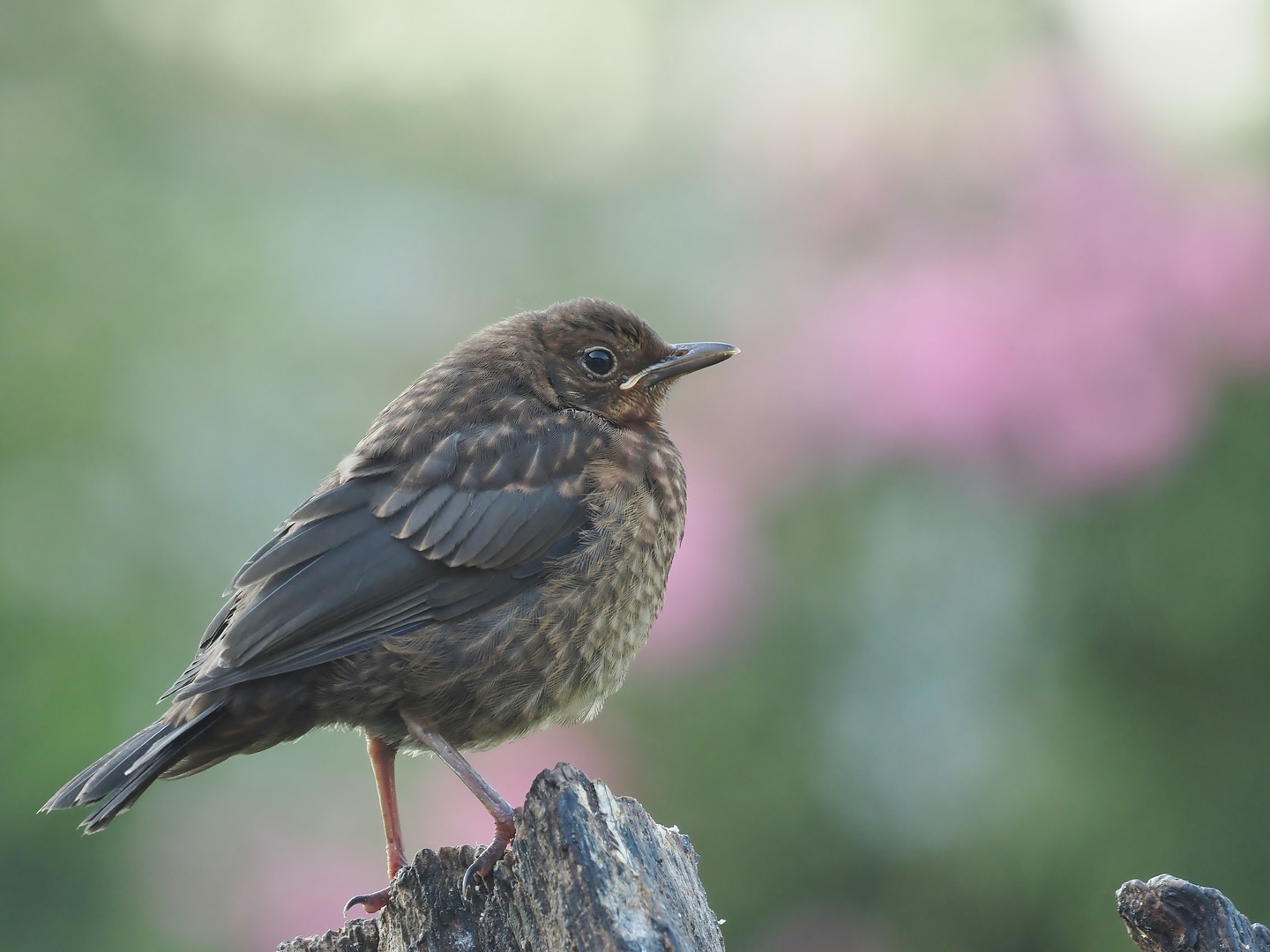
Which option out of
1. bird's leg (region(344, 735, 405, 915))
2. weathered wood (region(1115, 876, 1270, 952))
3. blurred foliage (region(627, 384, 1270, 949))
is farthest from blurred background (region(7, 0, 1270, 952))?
weathered wood (region(1115, 876, 1270, 952))

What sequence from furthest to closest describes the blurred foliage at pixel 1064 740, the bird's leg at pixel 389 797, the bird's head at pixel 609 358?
1. the blurred foliage at pixel 1064 740
2. the bird's head at pixel 609 358
3. the bird's leg at pixel 389 797

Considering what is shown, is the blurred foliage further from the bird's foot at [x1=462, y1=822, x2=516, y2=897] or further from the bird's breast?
the bird's foot at [x1=462, y1=822, x2=516, y2=897]

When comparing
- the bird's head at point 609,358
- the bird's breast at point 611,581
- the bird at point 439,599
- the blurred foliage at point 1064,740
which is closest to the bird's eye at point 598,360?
the bird's head at point 609,358

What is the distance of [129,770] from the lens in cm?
310

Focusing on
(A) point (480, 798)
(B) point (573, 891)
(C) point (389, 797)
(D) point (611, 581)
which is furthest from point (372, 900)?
(B) point (573, 891)

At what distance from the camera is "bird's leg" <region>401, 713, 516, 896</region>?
2863mm

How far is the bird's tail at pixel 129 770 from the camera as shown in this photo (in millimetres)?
3062

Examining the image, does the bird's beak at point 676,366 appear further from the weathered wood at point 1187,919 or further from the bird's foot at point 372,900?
the weathered wood at point 1187,919

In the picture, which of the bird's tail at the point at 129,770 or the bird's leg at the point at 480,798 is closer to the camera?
the bird's leg at the point at 480,798

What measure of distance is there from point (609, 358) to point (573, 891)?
198cm

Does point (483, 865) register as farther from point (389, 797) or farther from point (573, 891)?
point (389, 797)

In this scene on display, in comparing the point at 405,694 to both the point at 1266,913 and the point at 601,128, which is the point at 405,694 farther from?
the point at 601,128

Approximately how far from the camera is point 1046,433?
197 inches

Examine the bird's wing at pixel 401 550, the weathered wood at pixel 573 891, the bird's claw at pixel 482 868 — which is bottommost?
the weathered wood at pixel 573 891
